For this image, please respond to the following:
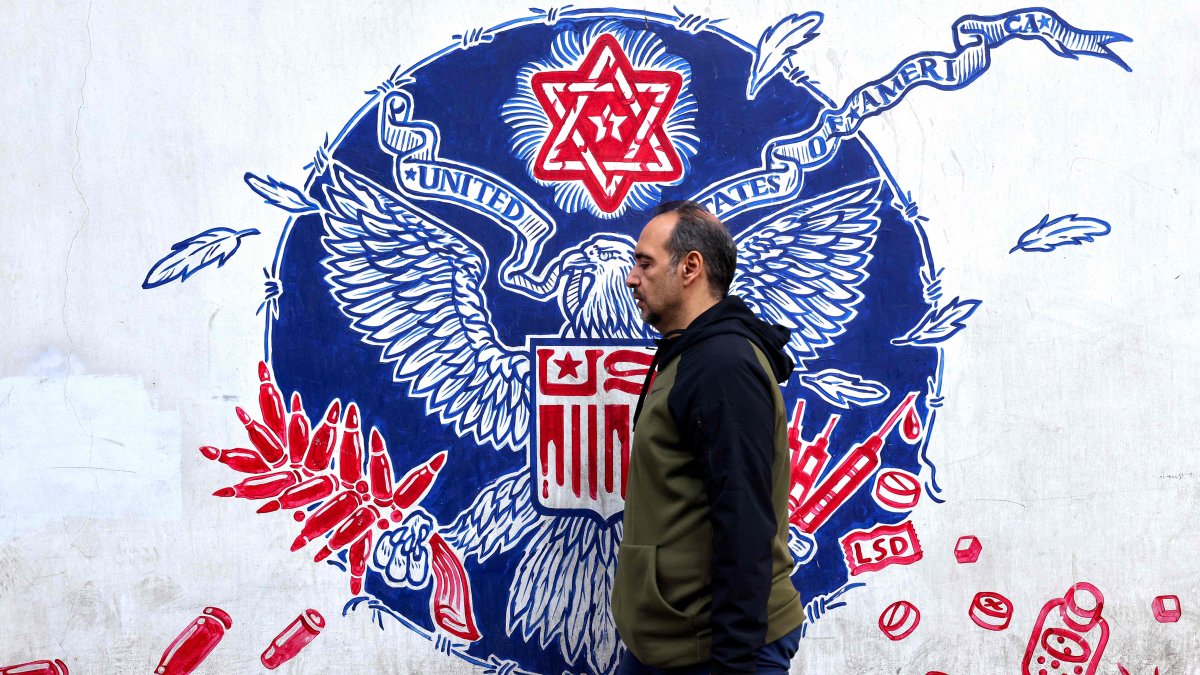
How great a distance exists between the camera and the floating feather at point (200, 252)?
9.71ft

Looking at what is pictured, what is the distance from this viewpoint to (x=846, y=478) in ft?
9.79

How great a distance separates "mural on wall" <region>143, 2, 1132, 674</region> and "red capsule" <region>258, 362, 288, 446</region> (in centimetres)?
1

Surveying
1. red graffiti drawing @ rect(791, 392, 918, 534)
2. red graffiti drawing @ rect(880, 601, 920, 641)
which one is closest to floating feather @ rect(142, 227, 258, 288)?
red graffiti drawing @ rect(791, 392, 918, 534)

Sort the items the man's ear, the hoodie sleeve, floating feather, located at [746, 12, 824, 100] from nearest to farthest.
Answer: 1. the hoodie sleeve
2. the man's ear
3. floating feather, located at [746, 12, 824, 100]

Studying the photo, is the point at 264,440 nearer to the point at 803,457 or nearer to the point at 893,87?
the point at 803,457

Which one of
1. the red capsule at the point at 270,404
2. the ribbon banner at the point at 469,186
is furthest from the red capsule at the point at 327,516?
the ribbon banner at the point at 469,186

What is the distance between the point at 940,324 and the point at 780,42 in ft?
3.14

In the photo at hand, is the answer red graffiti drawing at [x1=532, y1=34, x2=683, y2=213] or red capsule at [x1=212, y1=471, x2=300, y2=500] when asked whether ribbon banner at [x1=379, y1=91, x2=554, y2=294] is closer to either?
red graffiti drawing at [x1=532, y1=34, x2=683, y2=213]

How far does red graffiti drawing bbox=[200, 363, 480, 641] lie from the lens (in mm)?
2965

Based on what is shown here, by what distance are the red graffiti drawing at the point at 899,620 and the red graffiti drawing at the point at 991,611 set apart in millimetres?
177

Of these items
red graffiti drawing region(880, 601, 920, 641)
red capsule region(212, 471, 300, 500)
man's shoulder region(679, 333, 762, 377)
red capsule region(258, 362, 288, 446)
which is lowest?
red graffiti drawing region(880, 601, 920, 641)

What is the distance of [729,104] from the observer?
9.75 ft

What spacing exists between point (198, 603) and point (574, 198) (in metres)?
1.64

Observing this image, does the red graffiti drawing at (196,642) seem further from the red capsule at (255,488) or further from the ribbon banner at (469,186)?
the ribbon banner at (469,186)
